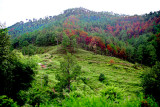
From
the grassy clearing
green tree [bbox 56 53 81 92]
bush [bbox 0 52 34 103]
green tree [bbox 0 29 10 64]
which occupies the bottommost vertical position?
the grassy clearing

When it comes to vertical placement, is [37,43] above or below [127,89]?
above

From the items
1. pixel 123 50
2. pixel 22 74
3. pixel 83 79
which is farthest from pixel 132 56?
pixel 22 74

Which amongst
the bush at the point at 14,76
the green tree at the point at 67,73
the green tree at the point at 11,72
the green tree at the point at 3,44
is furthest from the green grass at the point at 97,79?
the green tree at the point at 3,44

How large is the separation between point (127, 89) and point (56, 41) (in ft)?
318

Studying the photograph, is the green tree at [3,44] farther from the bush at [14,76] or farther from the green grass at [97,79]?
the green grass at [97,79]

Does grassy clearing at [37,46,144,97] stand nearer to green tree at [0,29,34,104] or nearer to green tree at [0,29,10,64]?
green tree at [0,29,34,104]

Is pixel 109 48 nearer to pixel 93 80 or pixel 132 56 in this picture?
pixel 132 56

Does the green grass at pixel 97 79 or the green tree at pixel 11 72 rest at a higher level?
the green tree at pixel 11 72

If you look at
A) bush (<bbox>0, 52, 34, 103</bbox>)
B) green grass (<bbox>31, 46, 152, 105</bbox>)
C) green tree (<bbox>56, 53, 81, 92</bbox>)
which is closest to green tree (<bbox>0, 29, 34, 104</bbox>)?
bush (<bbox>0, 52, 34, 103</bbox>)

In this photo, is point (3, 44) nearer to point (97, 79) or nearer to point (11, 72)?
point (11, 72)

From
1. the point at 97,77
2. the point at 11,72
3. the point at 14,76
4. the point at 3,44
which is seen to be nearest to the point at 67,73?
the point at 14,76

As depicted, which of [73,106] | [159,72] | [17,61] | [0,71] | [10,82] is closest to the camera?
[73,106]

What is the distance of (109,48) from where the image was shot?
107188 mm

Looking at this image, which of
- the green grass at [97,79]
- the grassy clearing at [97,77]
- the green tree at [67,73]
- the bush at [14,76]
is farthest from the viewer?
the grassy clearing at [97,77]
